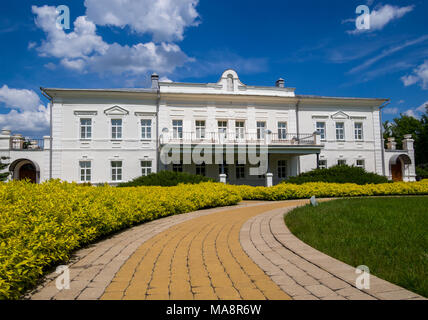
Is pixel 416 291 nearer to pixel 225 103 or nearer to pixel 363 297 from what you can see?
pixel 363 297

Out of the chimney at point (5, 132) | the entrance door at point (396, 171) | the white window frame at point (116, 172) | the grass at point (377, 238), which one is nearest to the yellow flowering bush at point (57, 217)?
the grass at point (377, 238)

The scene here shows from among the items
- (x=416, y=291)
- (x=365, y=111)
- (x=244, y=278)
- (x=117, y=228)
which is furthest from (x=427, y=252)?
(x=365, y=111)

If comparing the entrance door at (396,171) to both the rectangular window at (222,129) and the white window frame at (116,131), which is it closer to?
the rectangular window at (222,129)

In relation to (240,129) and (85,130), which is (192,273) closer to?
(240,129)

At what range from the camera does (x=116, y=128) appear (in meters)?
20.3

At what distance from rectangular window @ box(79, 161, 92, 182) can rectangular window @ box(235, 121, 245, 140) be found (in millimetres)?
11857

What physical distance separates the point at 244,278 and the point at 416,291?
65.6 inches

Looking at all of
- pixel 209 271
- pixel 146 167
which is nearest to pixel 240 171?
pixel 146 167

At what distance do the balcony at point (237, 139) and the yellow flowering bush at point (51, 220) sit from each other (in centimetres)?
1162

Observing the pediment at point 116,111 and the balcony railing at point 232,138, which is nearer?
the balcony railing at point 232,138

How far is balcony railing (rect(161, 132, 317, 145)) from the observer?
19.4 metres

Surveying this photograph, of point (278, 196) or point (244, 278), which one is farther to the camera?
point (278, 196)

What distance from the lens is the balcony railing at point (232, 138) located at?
1936 cm
